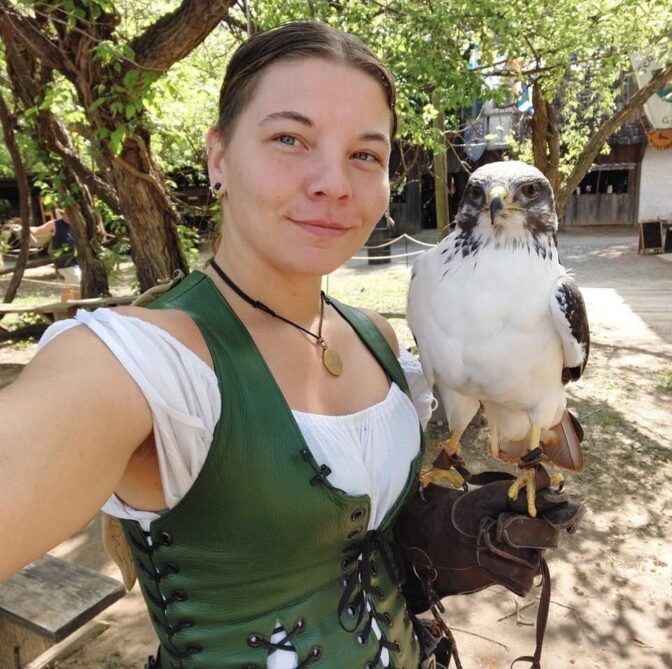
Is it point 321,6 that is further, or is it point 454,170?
point 454,170

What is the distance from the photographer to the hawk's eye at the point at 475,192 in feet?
5.90

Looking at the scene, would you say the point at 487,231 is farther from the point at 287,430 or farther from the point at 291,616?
the point at 291,616

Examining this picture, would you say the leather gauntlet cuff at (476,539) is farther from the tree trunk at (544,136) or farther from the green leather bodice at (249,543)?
the tree trunk at (544,136)

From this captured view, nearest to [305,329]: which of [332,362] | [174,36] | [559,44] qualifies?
[332,362]

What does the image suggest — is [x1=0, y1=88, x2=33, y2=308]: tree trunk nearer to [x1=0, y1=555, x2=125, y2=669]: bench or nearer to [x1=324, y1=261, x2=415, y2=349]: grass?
[x1=324, y1=261, x2=415, y2=349]: grass

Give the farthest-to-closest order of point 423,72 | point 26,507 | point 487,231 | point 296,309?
point 423,72
point 487,231
point 296,309
point 26,507

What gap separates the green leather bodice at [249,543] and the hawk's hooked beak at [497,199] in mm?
961

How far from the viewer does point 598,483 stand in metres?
4.11

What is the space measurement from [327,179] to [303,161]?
0.06m

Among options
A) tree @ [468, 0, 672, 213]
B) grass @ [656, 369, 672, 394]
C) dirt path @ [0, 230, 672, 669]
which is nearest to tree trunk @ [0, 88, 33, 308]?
dirt path @ [0, 230, 672, 669]

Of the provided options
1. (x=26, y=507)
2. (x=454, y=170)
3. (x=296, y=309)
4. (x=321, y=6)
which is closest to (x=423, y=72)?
(x=321, y=6)

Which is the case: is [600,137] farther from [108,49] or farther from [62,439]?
[62,439]

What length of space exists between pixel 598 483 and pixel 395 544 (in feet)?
10.4

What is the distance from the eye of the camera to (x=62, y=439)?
71 cm
